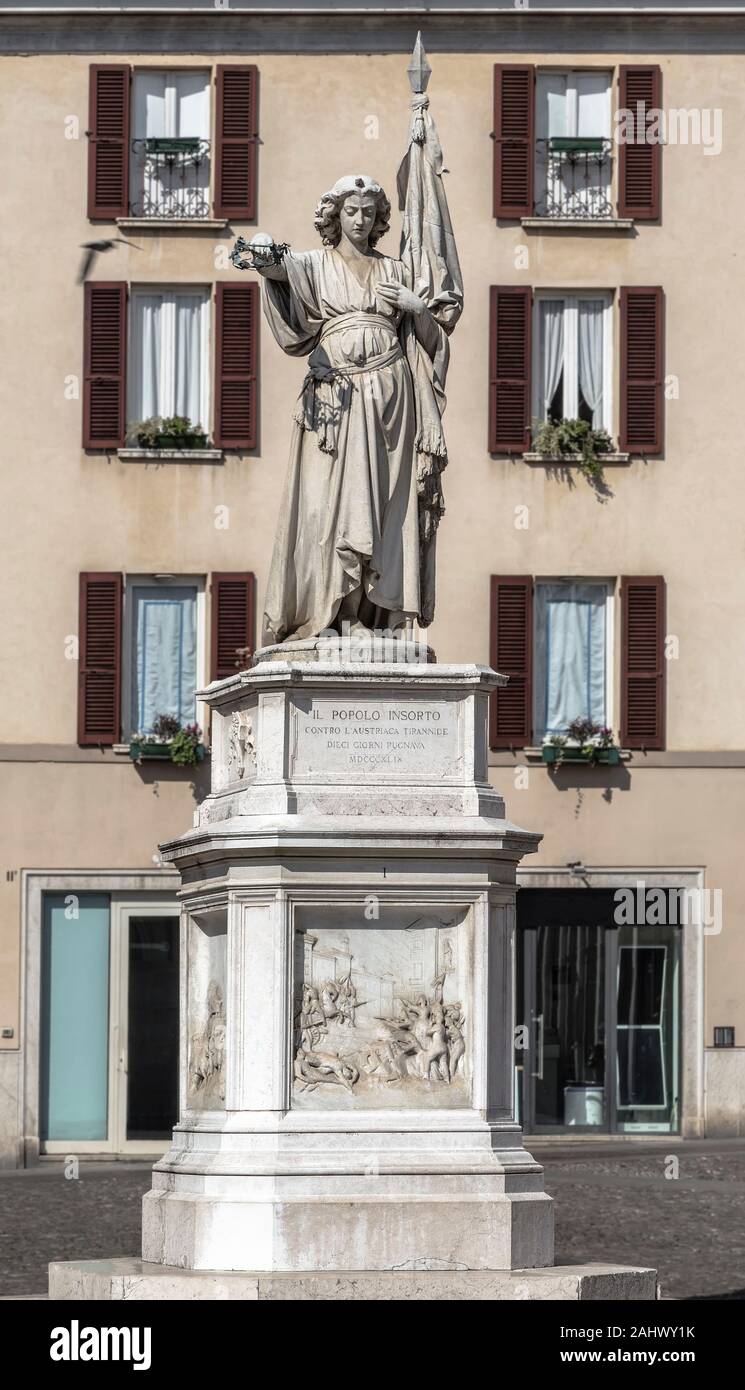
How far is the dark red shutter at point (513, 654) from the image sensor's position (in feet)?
108

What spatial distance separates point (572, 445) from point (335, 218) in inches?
663

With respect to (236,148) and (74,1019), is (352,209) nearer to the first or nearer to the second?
(236,148)

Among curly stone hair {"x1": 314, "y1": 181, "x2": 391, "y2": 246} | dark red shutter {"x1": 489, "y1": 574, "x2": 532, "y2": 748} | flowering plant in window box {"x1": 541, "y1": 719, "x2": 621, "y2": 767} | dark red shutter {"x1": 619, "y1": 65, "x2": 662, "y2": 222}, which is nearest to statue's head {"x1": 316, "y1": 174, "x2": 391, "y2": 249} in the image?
curly stone hair {"x1": 314, "y1": 181, "x2": 391, "y2": 246}

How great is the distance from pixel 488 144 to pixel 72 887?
9.83 m

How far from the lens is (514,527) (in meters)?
33.3

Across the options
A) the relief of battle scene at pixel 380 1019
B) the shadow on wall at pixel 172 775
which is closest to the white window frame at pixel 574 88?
A: the shadow on wall at pixel 172 775

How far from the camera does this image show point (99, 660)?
32812 millimetres

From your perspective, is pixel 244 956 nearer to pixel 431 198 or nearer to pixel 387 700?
pixel 387 700

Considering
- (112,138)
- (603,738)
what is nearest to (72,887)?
(603,738)

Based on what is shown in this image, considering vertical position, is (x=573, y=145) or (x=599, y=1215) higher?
(x=573, y=145)

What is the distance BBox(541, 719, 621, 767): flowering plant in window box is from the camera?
108 feet

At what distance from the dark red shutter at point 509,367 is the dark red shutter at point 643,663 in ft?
7.08

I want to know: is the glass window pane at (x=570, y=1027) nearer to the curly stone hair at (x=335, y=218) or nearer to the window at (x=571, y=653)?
the window at (x=571, y=653)

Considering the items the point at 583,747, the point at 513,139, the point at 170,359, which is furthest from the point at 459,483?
the point at 513,139
